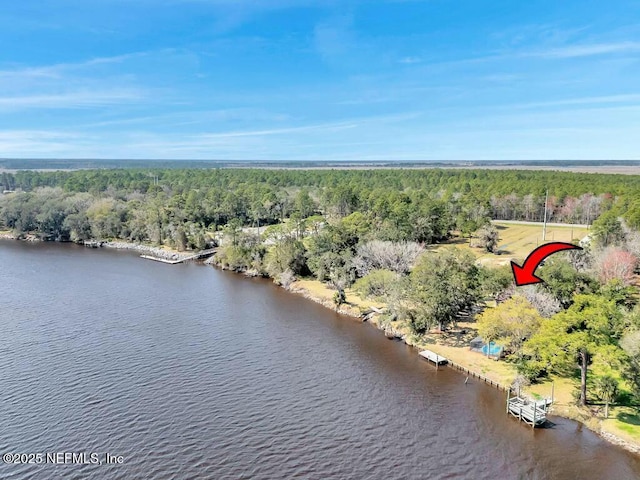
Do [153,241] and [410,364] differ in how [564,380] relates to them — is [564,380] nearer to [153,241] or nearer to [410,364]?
[410,364]

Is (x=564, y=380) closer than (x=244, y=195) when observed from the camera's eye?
Yes

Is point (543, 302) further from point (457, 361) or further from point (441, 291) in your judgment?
point (457, 361)

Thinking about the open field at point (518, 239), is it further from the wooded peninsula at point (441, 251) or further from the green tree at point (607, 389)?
the green tree at point (607, 389)

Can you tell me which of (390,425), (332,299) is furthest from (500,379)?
(332,299)

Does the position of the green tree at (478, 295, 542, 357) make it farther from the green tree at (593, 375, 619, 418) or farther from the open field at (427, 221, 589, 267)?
the open field at (427, 221, 589, 267)

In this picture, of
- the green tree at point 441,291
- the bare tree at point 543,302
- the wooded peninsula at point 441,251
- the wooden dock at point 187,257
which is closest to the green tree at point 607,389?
the wooded peninsula at point 441,251

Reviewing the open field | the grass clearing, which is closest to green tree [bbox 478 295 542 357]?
the grass clearing
